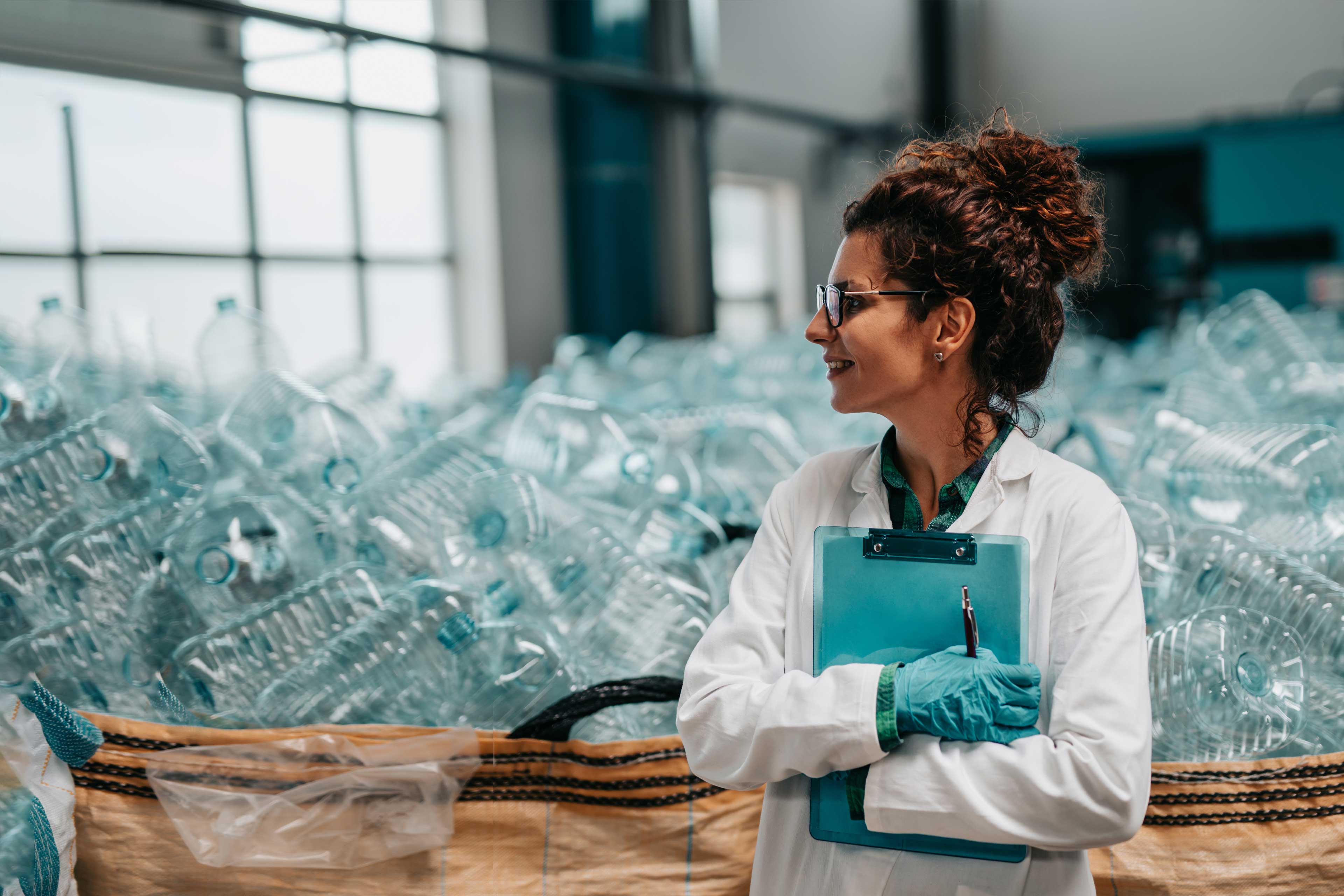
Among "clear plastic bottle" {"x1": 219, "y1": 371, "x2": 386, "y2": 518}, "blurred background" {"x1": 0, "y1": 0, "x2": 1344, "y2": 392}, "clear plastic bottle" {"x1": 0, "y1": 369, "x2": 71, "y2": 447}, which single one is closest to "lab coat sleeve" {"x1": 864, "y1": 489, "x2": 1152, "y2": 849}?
"clear plastic bottle" {"x1": 219, "y1": 371, "x2": 386, "y2": 518}

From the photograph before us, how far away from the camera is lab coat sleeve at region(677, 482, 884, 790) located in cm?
95

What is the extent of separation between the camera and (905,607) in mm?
1010

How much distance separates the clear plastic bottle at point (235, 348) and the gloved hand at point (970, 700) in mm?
2596

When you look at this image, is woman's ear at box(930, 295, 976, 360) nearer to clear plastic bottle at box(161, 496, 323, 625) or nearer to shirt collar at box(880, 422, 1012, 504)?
shirt collar at box(880, 422, 1012, 504)

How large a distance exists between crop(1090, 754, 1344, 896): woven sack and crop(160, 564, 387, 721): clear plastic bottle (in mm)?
1099

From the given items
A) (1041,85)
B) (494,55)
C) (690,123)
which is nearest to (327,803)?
(494,55)

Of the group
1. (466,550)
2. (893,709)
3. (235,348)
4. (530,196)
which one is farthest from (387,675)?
(530,196)

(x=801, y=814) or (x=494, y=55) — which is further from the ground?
(x=494, y=55)

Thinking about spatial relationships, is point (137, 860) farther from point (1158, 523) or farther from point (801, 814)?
point (1158, 523)

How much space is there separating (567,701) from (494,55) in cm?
629

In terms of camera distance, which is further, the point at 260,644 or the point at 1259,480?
the point at 1259,480

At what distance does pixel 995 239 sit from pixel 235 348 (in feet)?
11.0

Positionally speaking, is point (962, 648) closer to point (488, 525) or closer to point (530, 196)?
point (488, 525)

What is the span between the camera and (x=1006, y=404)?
1104mm
